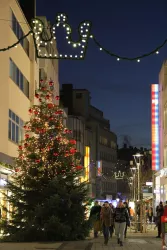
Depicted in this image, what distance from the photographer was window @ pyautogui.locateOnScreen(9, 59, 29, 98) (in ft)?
123

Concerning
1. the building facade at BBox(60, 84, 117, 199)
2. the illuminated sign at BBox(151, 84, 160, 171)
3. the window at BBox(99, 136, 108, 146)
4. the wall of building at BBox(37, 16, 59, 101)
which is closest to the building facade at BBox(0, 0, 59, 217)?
the wall of building at BBox(37, 16, 59, 101)

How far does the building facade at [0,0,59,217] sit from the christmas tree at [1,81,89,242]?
342 centimetres

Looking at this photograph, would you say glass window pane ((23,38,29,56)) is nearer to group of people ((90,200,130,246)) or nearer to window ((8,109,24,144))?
window ((8,109,24,144))

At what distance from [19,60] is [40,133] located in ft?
42.5

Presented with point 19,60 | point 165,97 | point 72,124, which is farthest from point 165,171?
point 72,124

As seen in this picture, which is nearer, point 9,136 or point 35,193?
point 35,193

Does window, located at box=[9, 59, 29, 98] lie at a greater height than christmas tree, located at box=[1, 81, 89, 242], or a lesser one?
greater

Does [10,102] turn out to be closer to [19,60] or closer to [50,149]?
[19,60]

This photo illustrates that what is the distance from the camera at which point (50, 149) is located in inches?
1097

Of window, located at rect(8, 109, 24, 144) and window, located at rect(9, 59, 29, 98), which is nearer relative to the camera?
window, located at rect(8, 109, 24, 144)

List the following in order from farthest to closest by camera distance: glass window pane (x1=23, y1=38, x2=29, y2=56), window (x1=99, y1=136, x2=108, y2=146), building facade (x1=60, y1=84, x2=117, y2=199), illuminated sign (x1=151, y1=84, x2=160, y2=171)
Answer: window (x1=99, y1=136, x2=108, y2=146) → building facade (x1=60, y1=84, x2=117, y2=199) → illuminated sign (x1=151, y1=84, x2=160, y2=171) → glass window pane (x1=23, y1=38, x2=29, y2=56)

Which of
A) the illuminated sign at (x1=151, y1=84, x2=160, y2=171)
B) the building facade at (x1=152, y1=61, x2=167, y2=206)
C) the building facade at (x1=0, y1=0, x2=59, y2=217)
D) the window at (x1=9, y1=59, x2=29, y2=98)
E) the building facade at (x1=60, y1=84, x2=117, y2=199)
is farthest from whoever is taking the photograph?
the building facade at (x1=60, y1=84, x2=117, y2=199)

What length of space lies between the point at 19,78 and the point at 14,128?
4042 mm

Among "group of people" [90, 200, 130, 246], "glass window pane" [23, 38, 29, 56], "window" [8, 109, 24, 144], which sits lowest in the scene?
"group of people" [90, 200, 130, 246]
